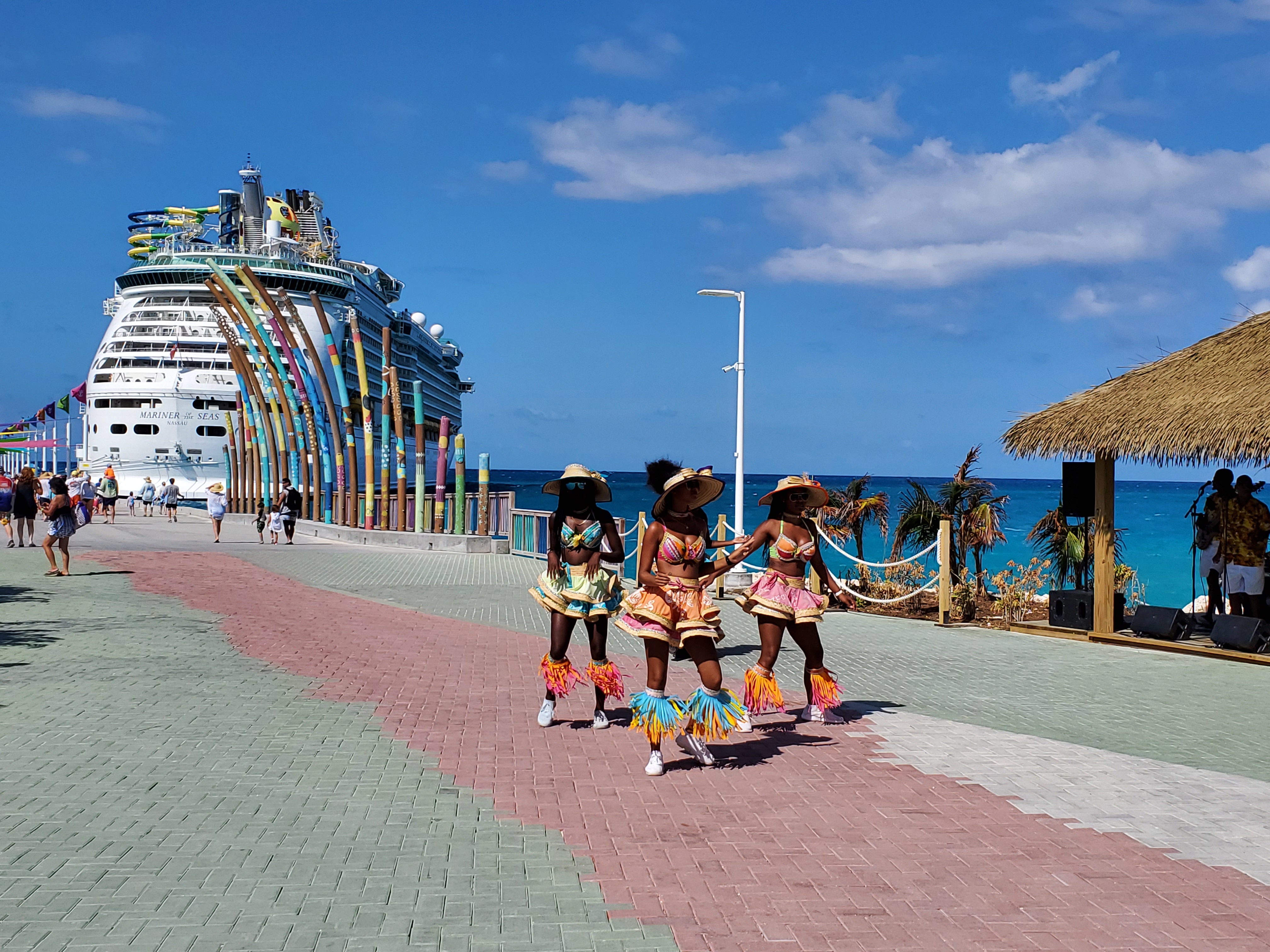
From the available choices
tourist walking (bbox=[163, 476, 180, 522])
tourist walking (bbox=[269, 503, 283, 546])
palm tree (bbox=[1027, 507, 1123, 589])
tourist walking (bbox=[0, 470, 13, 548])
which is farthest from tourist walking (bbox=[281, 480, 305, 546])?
palm tree (bbox=[1027, 507, 1123, 589])

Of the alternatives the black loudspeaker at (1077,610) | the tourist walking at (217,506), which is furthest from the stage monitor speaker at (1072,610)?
the tourist walking at (217,506)

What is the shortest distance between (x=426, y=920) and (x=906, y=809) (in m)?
2.48

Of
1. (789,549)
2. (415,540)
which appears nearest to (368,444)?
(415,540)

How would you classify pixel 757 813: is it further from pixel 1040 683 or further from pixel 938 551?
pixel 938 551

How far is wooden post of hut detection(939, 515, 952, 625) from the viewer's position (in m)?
13.2

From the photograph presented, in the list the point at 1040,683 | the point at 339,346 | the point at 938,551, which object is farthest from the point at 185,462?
the point at 1040,683

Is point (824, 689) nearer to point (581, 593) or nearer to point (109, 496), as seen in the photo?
point (581, 593)

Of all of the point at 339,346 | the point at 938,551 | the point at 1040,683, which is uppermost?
the point at 339,346

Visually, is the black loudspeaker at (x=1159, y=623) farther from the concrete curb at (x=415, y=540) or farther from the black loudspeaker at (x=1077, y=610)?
the concrete curb at (x=415, y=540)

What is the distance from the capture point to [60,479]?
16.4 metres

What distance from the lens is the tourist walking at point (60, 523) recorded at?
15805 millimetres

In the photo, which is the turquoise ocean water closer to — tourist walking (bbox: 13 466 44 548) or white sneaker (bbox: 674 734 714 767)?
white sneaker (bbox: 674 734 714 767)

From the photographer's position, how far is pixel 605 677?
6.79m

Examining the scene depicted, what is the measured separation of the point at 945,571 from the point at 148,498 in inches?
1645
